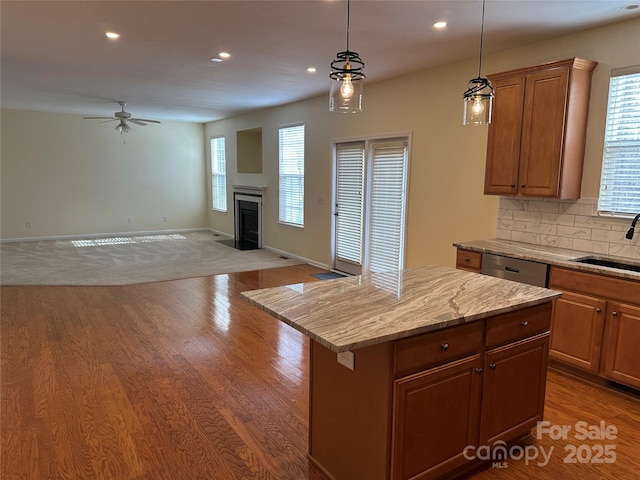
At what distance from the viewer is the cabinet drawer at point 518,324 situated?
206cm

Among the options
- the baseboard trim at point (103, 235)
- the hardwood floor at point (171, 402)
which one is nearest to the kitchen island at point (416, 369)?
the hardwood floor at point (171, 402)

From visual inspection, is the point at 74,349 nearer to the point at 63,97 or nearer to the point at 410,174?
the point at 410,174

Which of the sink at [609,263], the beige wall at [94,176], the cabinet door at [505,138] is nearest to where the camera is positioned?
the sink at [609,263]

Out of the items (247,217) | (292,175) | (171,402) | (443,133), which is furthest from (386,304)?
(247,217)

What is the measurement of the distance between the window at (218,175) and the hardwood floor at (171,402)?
19.4 ft

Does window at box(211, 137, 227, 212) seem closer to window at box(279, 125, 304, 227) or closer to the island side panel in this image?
window at box(279, 125, 304, 227)

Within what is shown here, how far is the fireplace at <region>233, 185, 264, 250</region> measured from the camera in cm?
865

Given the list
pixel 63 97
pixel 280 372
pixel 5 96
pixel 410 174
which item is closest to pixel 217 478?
pixel 280 372

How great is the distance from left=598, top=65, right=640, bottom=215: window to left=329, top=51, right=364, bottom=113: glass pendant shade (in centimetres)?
236

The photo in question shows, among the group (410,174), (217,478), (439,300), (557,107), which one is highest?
(557,107)

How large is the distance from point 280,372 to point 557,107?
3.04 meters

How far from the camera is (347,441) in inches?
78.7

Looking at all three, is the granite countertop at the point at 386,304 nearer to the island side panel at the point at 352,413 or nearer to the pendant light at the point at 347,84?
the island side panel at the point at 352,413

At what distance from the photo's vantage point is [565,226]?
146 inches
